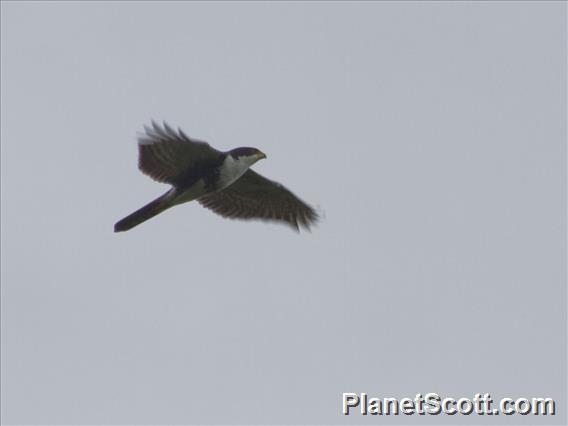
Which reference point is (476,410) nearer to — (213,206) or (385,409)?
(385,409)

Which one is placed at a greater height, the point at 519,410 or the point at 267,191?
the point at 267,191

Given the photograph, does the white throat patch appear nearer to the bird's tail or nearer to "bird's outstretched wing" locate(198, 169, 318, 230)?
the bird's tail

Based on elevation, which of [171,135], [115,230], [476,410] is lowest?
[476,410]

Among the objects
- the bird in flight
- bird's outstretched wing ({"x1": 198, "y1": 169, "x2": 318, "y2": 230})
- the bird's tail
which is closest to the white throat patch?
the bird in flight

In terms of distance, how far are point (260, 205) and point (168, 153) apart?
257 centimetres

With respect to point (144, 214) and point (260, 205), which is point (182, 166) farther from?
point (260, 205)

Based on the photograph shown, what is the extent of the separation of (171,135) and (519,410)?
17.6 feet

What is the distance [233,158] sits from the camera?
17828 millimetres

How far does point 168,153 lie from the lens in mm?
17719

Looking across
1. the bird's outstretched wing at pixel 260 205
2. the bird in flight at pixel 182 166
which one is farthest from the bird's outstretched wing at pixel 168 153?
the bird's outstretched wing at pixel 260 205

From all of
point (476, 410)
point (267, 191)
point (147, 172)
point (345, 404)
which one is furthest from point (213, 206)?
point (476, 410)

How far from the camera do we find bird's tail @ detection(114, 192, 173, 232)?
17719mm

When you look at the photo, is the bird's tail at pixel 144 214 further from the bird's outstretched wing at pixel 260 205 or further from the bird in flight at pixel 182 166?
the bird's outstretched wing at pixel 260 205

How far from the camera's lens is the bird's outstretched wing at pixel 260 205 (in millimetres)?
19688
